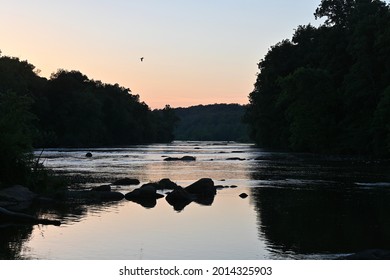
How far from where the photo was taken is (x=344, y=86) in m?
90.6

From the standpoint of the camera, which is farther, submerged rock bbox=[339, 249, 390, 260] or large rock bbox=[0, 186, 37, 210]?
large rock bbox=[0, 186, 37, 210]

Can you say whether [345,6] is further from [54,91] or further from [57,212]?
[57,212]

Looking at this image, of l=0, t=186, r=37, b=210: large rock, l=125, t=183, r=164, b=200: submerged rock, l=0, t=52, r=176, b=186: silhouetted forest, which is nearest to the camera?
l=0, t=186, r=37, b=210: large rock

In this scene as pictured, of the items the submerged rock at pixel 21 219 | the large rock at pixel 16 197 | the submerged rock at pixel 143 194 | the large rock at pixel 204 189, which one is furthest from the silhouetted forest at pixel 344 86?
the submerged rock at pixel 21 219

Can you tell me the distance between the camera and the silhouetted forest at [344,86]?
82.5 metres

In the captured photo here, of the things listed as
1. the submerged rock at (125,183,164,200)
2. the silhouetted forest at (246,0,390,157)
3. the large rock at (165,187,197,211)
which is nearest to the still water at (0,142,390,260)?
the large rock at (165,187,197,211)

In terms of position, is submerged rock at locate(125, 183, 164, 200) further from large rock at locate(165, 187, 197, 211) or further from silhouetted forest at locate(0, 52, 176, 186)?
silhouetted forest at locate(0, 52, 176, 186)

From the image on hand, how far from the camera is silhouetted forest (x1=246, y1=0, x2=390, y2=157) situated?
82500 millimetres

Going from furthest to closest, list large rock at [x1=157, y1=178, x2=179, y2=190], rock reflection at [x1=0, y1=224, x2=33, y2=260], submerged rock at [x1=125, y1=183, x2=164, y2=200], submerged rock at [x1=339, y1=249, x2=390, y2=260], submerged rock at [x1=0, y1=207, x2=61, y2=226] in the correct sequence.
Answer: large rock at [x1=157, y1=178, x2=179, y2=190] → submerged rock at [x1=125, y1=183, x2=164, y2=200] → submerged rock at [x1=0, y1=207, x2=61, y2=226] → rock reflection at [x1=0, y1=224, x2=33, y2=260] → submerged rock at [x1=339, y1=249, x2=390, y2=260]

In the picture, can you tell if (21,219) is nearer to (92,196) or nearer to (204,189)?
(92,196)

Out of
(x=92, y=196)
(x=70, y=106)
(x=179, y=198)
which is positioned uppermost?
(x=70, y=106)

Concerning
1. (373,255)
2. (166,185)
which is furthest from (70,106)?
(373,255)

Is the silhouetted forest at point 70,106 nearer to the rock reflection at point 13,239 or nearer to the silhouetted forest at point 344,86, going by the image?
the silhouetted forest at point 344,86
